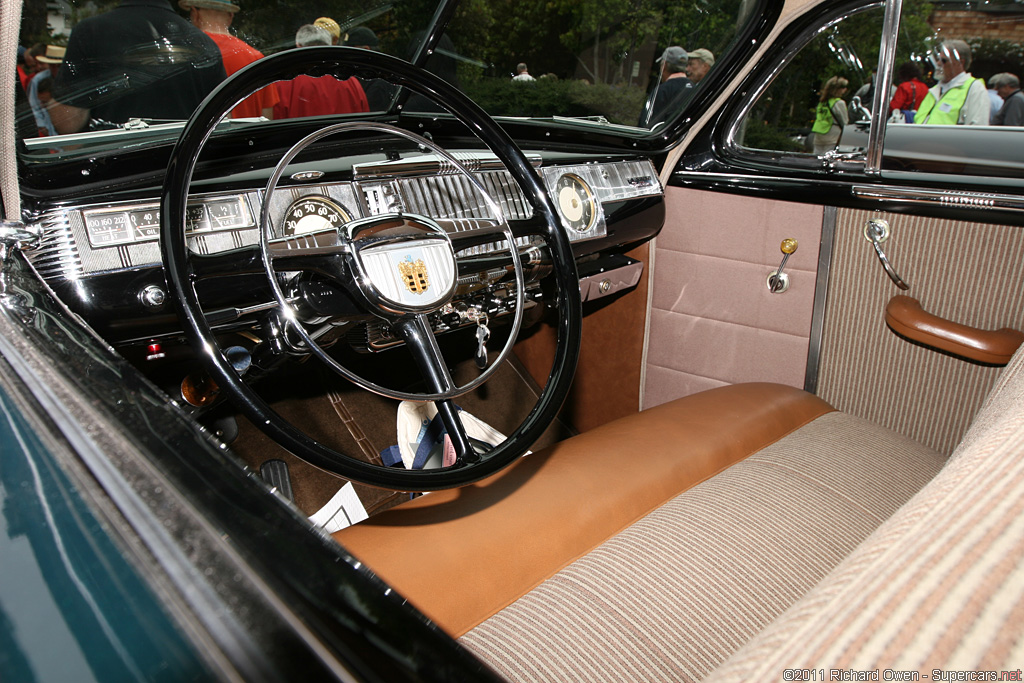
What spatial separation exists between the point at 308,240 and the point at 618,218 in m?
1.14

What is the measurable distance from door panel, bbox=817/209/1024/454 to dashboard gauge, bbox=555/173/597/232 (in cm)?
66

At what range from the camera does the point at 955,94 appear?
6.24 ft

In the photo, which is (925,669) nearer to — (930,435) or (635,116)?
(930,435)

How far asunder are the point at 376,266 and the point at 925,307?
1410mm

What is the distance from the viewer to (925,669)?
0.31 meters

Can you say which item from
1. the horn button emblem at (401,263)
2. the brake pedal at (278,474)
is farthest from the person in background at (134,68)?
the brake pedal at (278,474)

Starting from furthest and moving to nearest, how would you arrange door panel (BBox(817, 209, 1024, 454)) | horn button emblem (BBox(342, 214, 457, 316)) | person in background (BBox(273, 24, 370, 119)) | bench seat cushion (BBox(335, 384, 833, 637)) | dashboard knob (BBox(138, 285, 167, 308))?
door panel (BBox(817, 209, 1024, 454)) → person in background (BBox(273, 24, 370, 119)) → dashboard knob (BBox(138, 285, 167, 308)) → horn button emblem (BBox(342, 214, 457, 316)) → bench seat cushion (BBox(335, 384, 833, 637))

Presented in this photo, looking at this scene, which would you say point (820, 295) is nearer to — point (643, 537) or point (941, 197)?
point (941, 197)

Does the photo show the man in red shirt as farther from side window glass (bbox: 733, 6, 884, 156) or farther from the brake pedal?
side window glass (bbox: 733, 6, 884, 156)

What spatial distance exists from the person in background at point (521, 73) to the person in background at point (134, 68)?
842 millimetres

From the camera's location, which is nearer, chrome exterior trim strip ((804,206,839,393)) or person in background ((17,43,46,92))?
person in background ((17,43,46,92))

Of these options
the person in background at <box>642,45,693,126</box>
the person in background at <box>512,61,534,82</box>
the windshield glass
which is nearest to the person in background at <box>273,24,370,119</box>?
the windshield glass

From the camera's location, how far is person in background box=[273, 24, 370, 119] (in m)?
1.51

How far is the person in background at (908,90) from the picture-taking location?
1.76m
